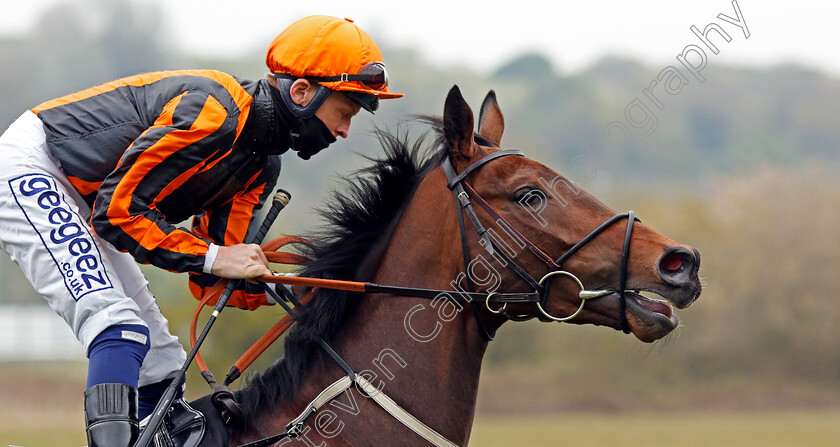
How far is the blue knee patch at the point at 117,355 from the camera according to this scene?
341 centimetres

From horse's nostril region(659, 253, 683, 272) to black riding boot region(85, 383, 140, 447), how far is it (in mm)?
2156

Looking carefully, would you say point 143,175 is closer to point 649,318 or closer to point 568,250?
point 568,250

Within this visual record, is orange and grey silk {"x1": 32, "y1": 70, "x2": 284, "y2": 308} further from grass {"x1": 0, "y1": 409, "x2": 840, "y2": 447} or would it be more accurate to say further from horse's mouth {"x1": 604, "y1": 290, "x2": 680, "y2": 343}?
grass {"x1": 0, "y1": 409, "x2": 840, "y2": 447}

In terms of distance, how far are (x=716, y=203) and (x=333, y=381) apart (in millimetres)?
34508

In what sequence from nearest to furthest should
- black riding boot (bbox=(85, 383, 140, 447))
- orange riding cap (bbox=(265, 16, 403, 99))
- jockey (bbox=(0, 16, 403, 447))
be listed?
black riding boot (bbox=(85, 383, 140, 447))
jockey (bbox=(0, 16, 403, 447))
orange riding cap (bbox=(265, 16, 403, 99))

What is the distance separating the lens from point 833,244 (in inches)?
1196

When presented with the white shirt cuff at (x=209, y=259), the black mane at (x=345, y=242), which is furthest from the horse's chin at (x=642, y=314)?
the white shirt cuff at (x=209, y=259)

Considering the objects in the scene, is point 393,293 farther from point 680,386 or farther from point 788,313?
point 788,313

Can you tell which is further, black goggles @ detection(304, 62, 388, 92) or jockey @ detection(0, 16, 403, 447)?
black goggles @ detection(304, 62, 388, 92)

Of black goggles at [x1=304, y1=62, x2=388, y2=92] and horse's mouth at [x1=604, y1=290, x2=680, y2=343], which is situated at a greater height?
horse's mouth at [x1=604, y1=290, x2=680, y2=343]

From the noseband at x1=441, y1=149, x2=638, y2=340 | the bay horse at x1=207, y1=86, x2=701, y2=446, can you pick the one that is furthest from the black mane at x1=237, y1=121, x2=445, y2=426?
the noseband at x1=441, y1=149, x2=638, y2=340

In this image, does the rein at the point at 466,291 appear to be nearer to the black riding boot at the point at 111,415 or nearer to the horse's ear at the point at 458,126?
the horse's ear at the point at 458,126

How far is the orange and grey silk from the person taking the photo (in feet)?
11.8

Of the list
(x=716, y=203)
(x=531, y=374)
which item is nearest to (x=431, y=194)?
(x=531, y=374)
